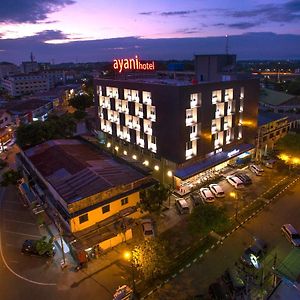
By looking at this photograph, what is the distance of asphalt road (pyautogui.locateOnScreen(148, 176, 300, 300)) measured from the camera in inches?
1265

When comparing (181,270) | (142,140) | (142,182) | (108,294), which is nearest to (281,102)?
(142,140)

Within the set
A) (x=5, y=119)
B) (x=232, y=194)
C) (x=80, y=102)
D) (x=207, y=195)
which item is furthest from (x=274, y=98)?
(x=5, y=119)

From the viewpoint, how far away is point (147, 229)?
4084 cm

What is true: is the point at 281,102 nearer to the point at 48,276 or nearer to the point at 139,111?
the point at 139,111

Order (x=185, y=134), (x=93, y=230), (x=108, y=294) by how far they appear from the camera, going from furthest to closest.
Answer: (x=185, y=134), (x=93, y=230), (x=108, y=294)

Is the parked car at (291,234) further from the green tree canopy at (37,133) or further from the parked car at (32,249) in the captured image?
the green tree canopy at (37,133)

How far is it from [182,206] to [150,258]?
17031mm

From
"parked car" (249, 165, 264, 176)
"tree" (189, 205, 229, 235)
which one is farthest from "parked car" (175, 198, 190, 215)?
"parked car" (249, 165, 264, 176)

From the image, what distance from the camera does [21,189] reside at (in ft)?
174

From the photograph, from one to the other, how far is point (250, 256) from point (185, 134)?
78.1ft

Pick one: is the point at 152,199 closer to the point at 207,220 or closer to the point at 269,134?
the point at 207,220

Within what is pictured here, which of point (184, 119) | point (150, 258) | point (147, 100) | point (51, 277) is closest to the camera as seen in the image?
point (150, 258)

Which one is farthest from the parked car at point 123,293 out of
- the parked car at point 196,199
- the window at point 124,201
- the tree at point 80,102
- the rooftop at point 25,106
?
the tree at point 80,102

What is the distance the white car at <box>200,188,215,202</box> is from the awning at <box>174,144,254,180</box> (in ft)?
11.6
